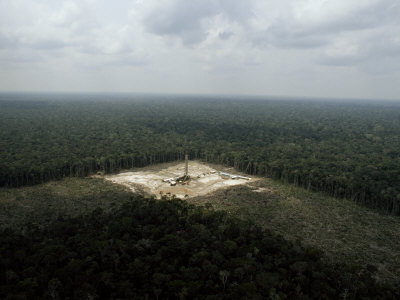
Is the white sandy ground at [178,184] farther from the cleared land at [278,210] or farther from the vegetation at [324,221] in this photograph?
the vegetation at [324,221]

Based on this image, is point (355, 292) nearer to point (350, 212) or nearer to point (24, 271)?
point (350, 212)

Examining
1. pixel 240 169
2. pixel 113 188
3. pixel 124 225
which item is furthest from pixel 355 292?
pixel 240 169

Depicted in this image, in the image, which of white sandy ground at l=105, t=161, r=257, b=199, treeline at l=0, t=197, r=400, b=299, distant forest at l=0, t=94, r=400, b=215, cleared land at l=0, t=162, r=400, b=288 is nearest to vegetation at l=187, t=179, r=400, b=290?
cleared land at l=0, t=162, r=400, b=288

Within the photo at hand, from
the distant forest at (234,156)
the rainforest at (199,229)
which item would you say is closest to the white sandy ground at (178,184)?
the rainforest at (199,229)

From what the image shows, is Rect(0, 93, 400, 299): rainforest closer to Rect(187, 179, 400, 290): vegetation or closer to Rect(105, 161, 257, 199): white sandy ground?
Rect(187, 179, 400, 290): vegetation

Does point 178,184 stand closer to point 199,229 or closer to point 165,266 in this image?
point 199,229

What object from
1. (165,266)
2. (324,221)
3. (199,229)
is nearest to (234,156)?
(324,221)
